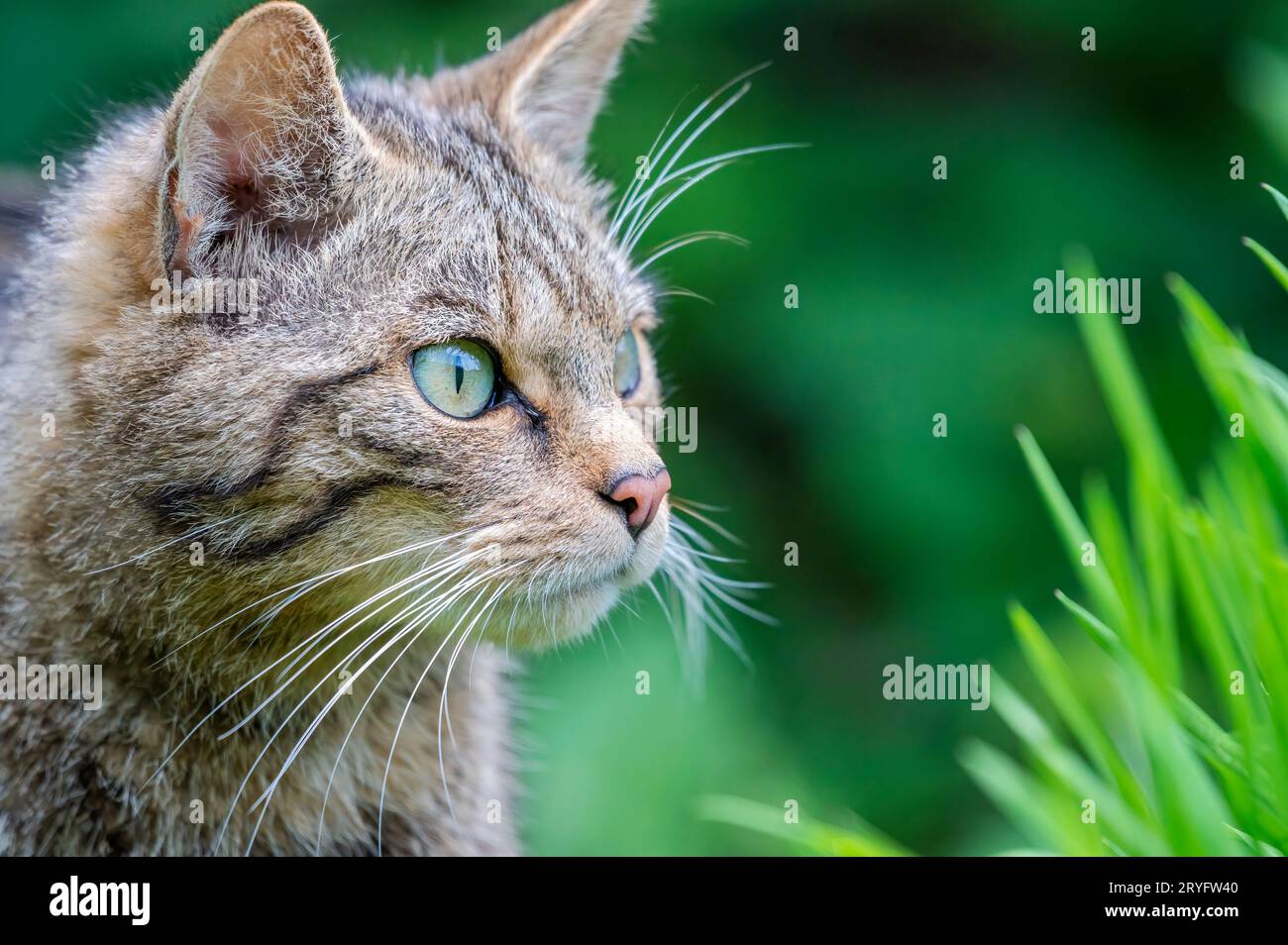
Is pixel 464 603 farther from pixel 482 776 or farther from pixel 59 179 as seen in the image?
pixel 59 179

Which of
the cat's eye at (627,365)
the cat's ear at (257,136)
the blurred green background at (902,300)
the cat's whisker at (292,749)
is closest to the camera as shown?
the cat's ear at (257,136)

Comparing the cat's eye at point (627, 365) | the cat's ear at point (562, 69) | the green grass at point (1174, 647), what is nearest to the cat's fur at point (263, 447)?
the cat's eye at point (627, 365)

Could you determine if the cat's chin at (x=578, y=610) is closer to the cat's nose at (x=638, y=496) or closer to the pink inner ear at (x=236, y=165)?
the cat's nose at (x=638, y=496)

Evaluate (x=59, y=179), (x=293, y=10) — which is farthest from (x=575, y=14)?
(x=59, y=179)

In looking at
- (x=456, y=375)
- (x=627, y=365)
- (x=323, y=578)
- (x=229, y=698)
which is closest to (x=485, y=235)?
(x=456, y=375)
